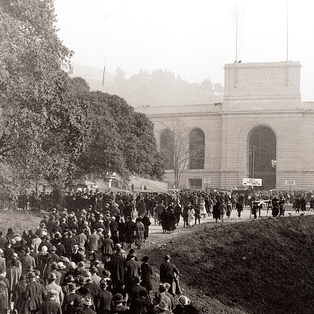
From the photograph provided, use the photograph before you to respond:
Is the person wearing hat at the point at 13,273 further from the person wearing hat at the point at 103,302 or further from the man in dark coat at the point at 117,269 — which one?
the person wearing hat at the point at 103,302

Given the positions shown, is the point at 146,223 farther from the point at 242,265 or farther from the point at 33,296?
the point at 33,296

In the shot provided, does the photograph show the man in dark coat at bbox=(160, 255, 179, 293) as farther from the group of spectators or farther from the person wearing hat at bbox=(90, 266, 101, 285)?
the person wearing hat at bbox=(90, 266, 101, 285)

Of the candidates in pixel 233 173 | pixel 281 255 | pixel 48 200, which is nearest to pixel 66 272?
pixel 281 255

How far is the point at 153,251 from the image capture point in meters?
21.7

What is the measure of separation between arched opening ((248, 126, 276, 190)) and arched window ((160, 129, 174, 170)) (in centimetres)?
869

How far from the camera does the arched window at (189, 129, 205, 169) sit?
2623 inches

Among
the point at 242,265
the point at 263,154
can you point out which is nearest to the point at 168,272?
the point at 242,265

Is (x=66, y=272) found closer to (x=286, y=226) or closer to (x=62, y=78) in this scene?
(x=62, y=78)

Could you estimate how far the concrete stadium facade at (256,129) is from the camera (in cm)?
Result: 6262

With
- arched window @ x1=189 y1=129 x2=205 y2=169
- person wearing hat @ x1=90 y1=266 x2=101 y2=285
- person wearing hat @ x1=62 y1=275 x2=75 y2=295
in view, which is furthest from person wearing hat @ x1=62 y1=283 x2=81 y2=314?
arched window @ x1=189 y1=129 x2=205 y2=169

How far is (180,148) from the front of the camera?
65.0m

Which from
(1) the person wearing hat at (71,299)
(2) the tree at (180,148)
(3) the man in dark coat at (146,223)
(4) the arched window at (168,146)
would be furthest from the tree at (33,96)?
(4) the arched window at (168,146)

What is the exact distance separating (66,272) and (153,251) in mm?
9217

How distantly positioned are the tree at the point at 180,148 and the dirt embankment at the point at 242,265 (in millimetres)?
33772
